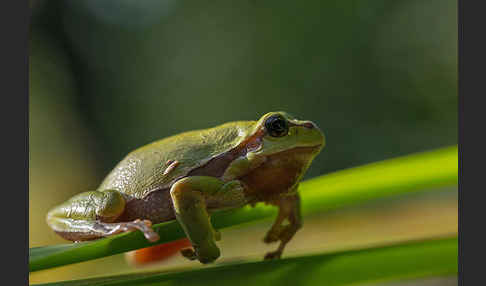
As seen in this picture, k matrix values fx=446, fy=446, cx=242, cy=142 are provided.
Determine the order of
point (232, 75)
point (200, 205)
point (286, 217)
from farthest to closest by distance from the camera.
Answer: point (232, 75) → point (286, 217) → point (200, 205)

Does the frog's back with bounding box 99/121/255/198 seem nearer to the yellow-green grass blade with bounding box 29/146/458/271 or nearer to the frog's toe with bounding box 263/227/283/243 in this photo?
the yellow-green grass blade with bounding box 29/146/458/271

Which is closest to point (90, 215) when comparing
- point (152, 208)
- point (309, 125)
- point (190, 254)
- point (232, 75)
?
point (152, 208)

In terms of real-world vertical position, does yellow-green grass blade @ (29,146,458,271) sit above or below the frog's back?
below

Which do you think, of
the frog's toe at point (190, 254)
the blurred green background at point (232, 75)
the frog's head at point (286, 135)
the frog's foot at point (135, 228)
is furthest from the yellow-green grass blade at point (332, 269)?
the blurred green background at point (232, 75)

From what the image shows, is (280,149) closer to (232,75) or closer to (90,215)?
(90,215)

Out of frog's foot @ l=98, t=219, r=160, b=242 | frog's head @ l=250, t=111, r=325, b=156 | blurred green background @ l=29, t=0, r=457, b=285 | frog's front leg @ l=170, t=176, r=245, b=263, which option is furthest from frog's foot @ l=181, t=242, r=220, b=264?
blurred green background @ l=29, t=0, r=457, b=285

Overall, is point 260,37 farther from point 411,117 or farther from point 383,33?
point 411,117
